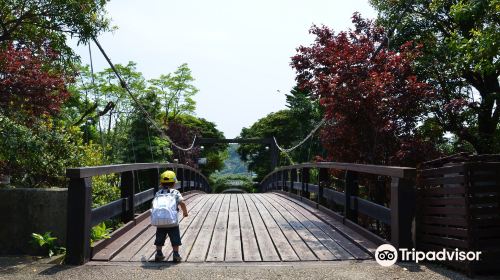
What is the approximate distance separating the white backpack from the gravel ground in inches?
15.7

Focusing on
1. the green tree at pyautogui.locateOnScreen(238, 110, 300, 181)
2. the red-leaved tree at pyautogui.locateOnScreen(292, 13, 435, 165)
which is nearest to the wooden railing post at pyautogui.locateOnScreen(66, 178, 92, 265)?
the red-leaved tree at pyautogui.locateOnScreen(292, 13, 435, 165)

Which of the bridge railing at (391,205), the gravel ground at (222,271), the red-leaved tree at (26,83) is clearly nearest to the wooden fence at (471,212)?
the gravel ground at (222,271)

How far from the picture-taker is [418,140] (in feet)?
23.2

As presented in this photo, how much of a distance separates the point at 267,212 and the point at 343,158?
1791 millimetres

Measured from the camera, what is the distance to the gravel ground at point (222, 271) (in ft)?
12.7

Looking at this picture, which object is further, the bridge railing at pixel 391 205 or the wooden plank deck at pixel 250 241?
the wooden plank deck at pixel 250 241

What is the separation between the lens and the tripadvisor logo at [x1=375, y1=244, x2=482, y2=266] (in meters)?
4.00

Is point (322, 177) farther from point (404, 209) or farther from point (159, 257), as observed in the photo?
point (159, 257)

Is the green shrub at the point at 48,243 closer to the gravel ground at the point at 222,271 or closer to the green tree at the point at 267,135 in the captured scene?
the gravel ground at the point at 222,271

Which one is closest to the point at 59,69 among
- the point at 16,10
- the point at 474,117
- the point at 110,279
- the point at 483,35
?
the point at 16,10

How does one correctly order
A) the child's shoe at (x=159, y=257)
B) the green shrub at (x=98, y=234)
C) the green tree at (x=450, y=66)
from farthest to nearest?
the green tree at (x=450, y=66) < the green shrub at (x=98, y=234) < the child's shoe at (x=159, y=257)

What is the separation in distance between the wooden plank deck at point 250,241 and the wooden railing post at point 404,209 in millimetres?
388

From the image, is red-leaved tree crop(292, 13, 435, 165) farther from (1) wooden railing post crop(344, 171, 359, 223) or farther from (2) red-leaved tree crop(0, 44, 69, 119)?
(2) red-leaved tree crop(0, 44, 69, 119)

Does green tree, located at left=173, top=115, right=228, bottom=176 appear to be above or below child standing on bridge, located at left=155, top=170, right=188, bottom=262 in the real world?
above
